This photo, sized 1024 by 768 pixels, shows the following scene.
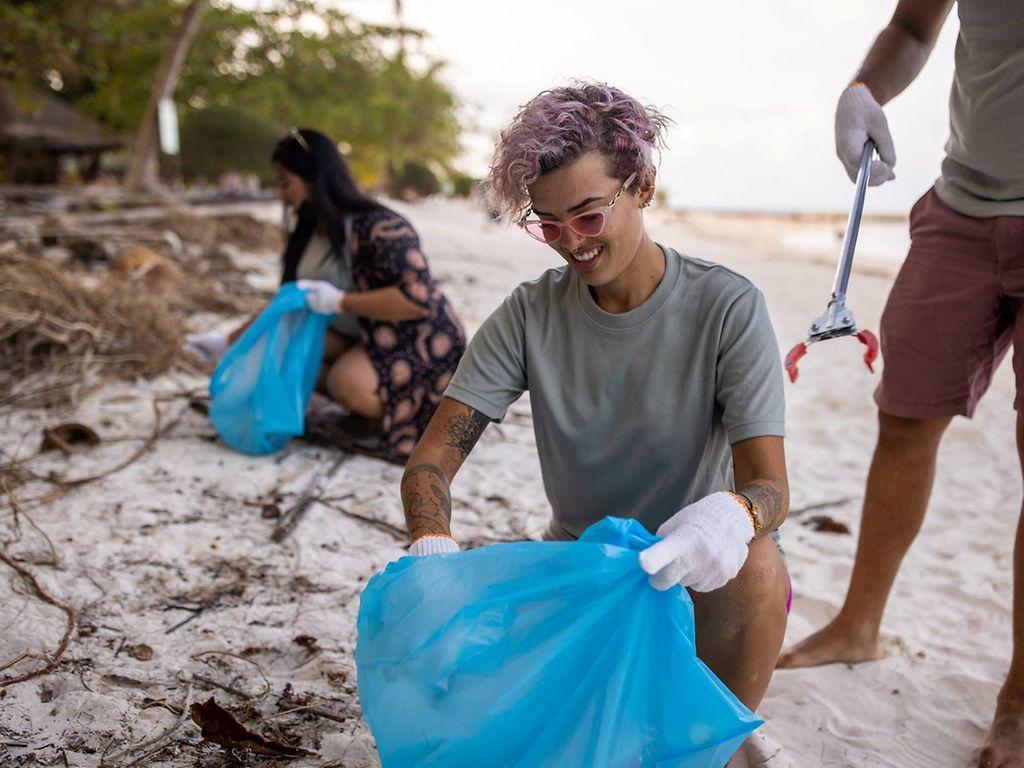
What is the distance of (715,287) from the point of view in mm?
1473

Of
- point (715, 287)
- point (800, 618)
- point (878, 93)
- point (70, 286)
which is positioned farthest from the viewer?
point (70, 286)

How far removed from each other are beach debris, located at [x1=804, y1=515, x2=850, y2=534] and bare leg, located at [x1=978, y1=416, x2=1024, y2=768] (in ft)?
3.81

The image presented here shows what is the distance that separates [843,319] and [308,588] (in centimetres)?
147

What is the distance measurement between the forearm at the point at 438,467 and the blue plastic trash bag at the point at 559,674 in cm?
25

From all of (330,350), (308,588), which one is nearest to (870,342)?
(308,588)

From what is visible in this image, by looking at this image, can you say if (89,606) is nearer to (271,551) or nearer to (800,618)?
(271,551)

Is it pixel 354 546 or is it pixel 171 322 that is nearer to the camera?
pixel 354 546

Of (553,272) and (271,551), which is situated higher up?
(553,272)

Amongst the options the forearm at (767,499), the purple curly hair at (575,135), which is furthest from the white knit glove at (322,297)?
the forearm at (767,499)

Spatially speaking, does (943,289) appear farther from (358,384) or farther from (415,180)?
(415,180)

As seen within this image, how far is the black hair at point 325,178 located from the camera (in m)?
3.12

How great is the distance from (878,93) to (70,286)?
372 cm

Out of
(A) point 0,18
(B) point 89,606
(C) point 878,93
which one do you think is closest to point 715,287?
(C) point 878,93

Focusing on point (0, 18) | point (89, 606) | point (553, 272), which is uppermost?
point (0, 18)
